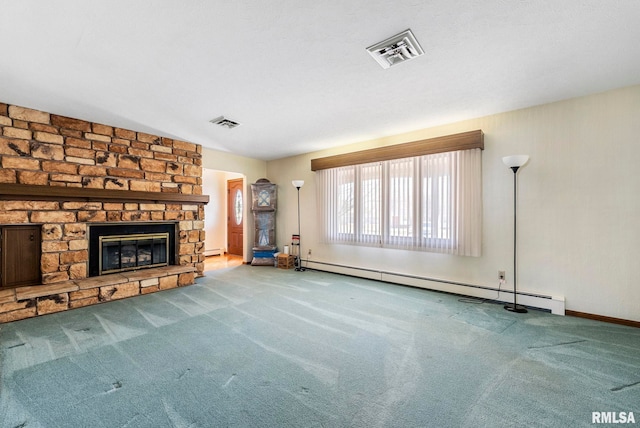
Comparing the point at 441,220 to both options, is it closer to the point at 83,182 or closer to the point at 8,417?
the point at 8,417

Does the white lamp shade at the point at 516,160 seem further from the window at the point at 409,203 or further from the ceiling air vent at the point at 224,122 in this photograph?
the ceiling air vent at the point at 224,122

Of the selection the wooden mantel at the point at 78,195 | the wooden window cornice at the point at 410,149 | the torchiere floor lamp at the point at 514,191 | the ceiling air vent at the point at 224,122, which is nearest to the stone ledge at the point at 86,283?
the wooden mantel at the point at 78,195

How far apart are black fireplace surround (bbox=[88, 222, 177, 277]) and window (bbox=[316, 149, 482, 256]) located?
3.01 meters

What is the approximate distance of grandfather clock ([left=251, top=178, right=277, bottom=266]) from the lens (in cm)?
632

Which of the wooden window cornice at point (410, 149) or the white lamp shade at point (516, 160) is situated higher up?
the wooden window cornice at point (410, 149)

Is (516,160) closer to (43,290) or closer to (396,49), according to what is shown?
(396,49)

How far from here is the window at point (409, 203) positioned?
3.74 meters

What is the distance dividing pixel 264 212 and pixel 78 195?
3401 mm

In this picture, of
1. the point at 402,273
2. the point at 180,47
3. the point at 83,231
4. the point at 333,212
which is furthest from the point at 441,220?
the point at 83,231

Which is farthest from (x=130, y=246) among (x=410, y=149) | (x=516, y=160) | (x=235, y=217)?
(x=516, y=160)

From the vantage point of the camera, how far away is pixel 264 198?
6.38 meters

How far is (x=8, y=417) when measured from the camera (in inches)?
61.1

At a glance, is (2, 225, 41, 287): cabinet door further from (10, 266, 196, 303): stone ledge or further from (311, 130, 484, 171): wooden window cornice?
(311, 130, 484, 171): wooden window cornice

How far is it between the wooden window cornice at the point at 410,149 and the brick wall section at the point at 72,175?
119 inches
